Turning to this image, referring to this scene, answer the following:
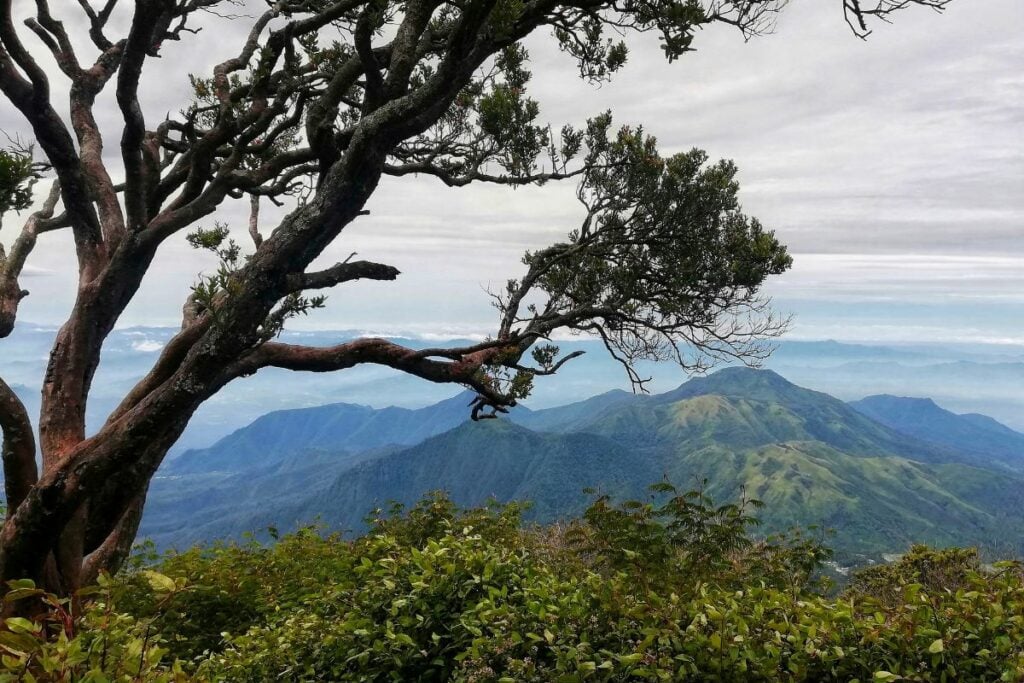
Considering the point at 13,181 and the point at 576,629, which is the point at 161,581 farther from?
the point at 13,181

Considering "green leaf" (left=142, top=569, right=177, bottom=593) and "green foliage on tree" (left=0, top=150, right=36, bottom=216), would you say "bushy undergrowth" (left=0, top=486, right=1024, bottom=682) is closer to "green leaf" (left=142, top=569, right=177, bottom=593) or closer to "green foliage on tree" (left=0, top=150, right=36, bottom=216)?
"green leaf" (left=142, top=569, right=177, bottom=593)

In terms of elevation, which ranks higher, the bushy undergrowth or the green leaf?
the green leaf

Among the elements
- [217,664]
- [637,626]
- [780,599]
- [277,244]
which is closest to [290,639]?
[217,664]

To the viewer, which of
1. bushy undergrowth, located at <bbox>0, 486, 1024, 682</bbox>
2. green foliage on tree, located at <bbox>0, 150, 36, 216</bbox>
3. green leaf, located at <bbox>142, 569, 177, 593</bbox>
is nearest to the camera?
green leaf, located at <bbox>142, 569, 177, 593</bbox>

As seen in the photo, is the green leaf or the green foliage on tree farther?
the green foliage on tree

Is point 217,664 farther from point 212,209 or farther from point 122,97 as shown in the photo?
point 122,97

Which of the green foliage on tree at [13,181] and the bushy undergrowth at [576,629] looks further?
the green foliage on tree at [13,181]

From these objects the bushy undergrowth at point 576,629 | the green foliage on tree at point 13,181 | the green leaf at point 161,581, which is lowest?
the bushy undergrowth at point 576,629

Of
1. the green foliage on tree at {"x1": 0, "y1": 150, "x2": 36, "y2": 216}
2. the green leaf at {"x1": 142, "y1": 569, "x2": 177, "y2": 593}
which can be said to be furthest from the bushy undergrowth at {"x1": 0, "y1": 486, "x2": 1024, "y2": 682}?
the green foliage on tree at {"x1": 0, "y1": 150, "x2": 36, "y2": 216}

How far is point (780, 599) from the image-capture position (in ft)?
16.0

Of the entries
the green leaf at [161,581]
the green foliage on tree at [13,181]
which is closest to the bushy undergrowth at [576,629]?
the green leaf at [161,581]

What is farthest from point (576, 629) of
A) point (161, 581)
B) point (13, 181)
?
point (13, 181)

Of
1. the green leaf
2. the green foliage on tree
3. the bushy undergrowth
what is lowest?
the bushy undergrowth

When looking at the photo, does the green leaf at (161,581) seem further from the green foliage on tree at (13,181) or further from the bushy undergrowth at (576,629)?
the green foliage on tree at (13,181)
